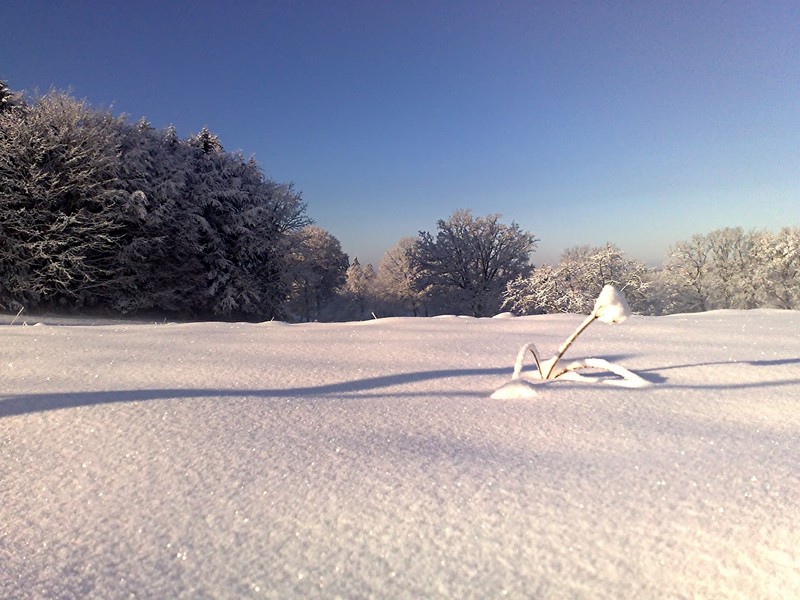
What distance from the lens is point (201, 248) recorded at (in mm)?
15359

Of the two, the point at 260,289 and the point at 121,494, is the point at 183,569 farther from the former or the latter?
the point at 260,289

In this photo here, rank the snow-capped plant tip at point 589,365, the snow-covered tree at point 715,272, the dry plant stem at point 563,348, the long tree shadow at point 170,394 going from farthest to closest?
the snow-covered tree at point 715,272 → the dry plant stem at point 563,348 → the snow-capped plant tip at point 589,365 → the long tree shadow at point 170,394

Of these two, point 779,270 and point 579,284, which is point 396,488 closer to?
point 579,284

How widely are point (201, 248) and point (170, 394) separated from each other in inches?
585

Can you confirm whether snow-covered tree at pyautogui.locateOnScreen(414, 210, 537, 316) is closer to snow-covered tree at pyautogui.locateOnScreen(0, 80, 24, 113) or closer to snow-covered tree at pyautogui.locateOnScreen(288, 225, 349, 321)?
snow-covered tree at pyautogui.locateOnScreen(288, 225, 349, 321)

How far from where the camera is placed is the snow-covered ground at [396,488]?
79cm

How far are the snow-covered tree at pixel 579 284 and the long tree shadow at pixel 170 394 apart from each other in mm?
17991

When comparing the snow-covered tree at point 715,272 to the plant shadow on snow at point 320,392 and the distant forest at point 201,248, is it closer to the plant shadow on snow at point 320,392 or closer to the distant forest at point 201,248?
the distant forest at point 201,248

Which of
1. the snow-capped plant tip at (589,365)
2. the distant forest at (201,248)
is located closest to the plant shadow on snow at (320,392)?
the snow-capped plant tip at (589,365)

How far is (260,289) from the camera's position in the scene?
54.8 feet

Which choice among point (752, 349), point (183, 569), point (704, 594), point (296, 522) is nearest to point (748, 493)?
point (704, 594)

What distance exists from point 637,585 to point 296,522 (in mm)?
653

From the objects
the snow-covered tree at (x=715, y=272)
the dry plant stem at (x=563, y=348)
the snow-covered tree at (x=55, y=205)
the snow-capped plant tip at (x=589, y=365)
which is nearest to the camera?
the snow-capped plant tip at (x=589, y=365)

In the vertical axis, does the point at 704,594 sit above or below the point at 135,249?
below
